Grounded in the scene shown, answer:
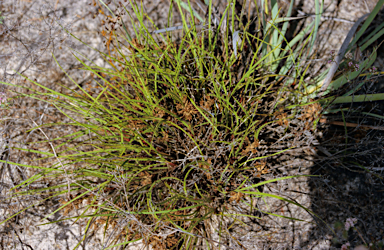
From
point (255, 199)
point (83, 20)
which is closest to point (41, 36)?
point (83, 20)

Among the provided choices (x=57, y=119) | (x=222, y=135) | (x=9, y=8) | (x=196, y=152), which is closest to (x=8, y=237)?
(x=57, y=119)

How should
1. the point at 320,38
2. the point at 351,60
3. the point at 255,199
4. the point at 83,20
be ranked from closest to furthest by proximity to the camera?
1. the point at 351,60
2. the point at 255,199
3. the point at 320,38
4. the point at 83,20

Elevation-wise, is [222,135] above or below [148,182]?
above

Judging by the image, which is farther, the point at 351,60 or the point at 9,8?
the point at 9,8

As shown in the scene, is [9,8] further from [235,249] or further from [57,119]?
[235,249]

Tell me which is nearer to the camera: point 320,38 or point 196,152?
point 196,152

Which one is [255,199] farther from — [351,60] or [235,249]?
[351,60]

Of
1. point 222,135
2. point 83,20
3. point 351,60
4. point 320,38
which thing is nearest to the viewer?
point 351,60

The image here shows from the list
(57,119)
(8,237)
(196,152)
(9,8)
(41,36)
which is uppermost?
(9,8)

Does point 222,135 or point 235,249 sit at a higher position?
point 222,135
